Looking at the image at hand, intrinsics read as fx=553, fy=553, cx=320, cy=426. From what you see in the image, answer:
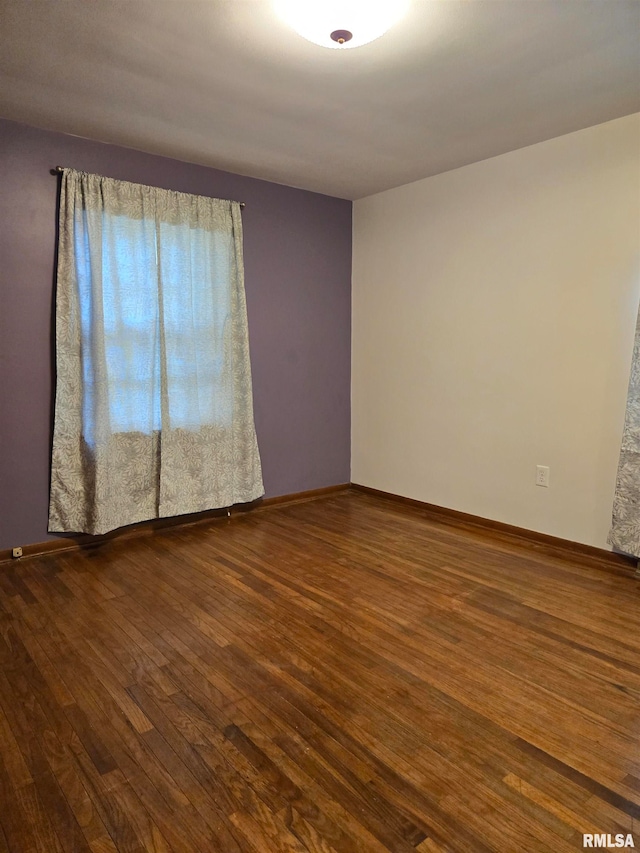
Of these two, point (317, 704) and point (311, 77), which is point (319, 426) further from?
point (317, 704)

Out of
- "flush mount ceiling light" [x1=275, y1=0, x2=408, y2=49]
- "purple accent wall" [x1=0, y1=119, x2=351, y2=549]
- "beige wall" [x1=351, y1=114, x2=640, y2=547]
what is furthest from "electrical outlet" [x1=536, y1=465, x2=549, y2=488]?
"flush mount ceiling light" [x1=275, y1=0, x2=408, y2=49]

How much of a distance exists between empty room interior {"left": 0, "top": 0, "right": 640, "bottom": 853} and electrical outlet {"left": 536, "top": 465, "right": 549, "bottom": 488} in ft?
0.19

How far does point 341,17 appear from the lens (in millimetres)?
1928

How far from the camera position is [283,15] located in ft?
6.50

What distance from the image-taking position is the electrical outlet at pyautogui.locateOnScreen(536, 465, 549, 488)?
137 inches

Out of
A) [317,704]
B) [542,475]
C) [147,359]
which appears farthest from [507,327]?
[317,704]

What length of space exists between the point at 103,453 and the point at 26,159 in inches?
67.2

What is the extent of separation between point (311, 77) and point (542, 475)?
8.42 feet

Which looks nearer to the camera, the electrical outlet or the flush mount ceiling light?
the flush mount ceiling light

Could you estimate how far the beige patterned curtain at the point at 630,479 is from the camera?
294cm

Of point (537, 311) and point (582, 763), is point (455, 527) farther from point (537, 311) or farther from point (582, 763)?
point (582, 763)

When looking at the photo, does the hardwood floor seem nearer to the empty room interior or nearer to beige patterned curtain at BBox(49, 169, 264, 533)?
the empty room interior

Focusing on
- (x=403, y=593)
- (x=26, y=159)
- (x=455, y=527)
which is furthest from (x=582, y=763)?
(x=26, y=159)

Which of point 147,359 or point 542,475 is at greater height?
point 147,359
